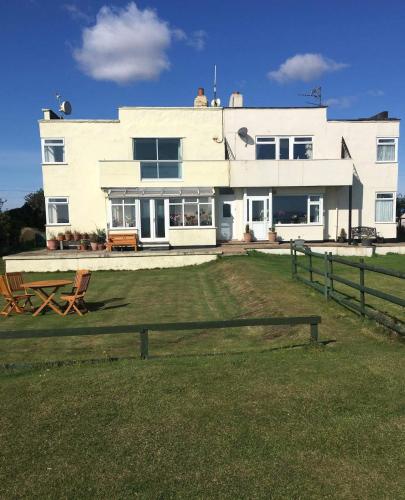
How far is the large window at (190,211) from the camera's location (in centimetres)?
2192

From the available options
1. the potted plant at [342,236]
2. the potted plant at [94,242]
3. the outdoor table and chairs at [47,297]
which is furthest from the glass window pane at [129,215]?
the potted plant at [342,236]

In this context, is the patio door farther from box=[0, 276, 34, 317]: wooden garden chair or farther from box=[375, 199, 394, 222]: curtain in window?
box=[375, 199, 394, 222]: curtain in window

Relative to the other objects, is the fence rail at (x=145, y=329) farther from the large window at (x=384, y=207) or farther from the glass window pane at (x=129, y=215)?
the large window at (x=384, y=207)

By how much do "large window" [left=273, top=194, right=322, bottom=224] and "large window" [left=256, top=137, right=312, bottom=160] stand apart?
7.42 feet

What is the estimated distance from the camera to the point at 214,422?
13.5ft

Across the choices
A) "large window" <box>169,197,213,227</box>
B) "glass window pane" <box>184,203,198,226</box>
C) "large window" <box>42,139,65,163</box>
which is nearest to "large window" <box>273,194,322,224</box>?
"large window" <box>169,197,213,227</box>

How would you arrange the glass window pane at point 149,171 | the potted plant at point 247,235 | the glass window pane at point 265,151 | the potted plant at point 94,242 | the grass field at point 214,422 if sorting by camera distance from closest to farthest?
1. the grass field at point 214,422
2. the potted plant at point 94,242
3. the glass window pane at point 149,171
4. the potted plant at point 247,235
5. the glass window pane at point 265,151

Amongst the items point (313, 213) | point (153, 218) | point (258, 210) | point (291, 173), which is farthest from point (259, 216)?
point (153, 218)

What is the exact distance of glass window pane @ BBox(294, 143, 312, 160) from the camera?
2367cm

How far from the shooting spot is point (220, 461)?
3.49 metres

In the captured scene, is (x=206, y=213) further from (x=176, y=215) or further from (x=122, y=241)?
(x=122, y=241)

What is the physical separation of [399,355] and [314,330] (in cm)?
131

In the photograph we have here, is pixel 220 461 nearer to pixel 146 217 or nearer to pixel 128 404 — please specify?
pixel 128 404

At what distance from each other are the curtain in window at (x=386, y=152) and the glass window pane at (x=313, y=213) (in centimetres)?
457
